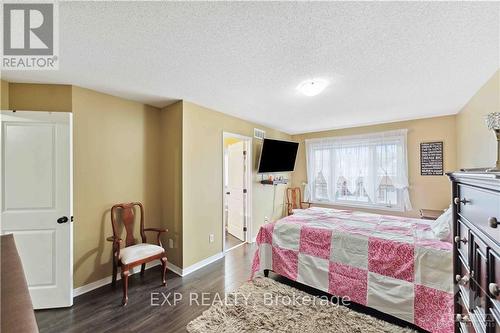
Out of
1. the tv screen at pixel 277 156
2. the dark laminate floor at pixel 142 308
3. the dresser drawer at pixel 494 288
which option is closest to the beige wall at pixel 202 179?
the dark laminate floor at pixel 142 308

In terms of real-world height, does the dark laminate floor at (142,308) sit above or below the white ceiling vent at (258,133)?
below

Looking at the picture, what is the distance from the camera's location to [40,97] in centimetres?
240

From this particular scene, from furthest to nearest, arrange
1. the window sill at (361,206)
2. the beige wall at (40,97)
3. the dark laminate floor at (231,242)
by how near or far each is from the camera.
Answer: the window sill at (361,206) → the dark laminate floor at (231,242) → the beige wall at (40,97)

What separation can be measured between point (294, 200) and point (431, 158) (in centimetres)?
282

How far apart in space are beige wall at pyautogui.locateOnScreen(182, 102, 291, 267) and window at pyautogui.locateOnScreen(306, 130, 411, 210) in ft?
7.71

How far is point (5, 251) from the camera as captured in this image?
128 centimetres

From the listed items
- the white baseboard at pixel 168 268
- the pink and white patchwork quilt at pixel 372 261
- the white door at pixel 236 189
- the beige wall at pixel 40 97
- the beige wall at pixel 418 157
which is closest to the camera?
the pink and white patchwork quilt at pixel 372 261

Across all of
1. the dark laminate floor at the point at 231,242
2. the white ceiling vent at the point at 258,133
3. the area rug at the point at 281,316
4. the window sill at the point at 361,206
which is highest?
the white ceiling vent at the point at 258,133

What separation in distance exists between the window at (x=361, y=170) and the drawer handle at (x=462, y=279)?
3394mm

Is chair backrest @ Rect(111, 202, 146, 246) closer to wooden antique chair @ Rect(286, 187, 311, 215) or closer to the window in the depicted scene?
wooden antique chair @ Rect(286, 187, 311, 215)

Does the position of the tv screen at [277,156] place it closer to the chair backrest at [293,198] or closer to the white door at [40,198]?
the chair backrest at [293,198]

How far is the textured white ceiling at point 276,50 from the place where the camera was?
133 cm

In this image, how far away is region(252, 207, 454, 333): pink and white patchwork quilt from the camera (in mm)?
1796

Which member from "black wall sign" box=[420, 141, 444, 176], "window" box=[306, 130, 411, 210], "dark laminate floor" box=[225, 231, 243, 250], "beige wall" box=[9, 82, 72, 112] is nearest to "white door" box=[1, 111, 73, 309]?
"beige wall" box=[9, 82, 72, 112]
